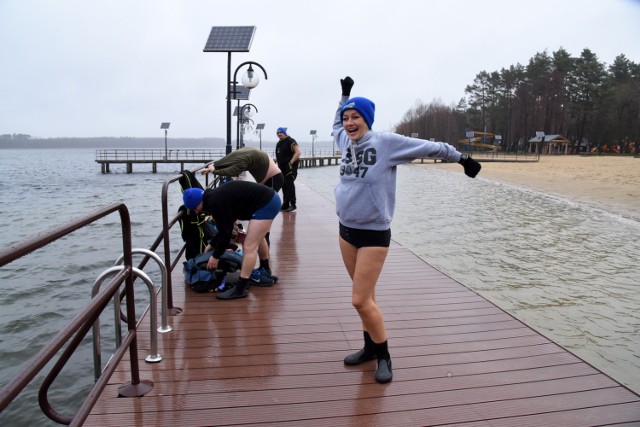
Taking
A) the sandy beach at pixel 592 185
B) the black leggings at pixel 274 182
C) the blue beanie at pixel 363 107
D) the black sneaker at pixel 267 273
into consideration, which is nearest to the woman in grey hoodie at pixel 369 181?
the blue beanie at pixel 363 107

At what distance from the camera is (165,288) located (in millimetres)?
3486

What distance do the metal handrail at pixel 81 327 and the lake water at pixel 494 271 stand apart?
2.41 m

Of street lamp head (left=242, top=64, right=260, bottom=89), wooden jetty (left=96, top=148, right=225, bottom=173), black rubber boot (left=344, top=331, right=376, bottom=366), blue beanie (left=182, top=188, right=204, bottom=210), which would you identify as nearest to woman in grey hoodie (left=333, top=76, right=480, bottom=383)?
black rubber boot (left=344, top=331, right=376, bottom=366)

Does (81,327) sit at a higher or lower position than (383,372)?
higher

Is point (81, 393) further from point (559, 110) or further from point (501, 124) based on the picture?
point (501, 124)

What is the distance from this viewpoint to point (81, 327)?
82.9 inches

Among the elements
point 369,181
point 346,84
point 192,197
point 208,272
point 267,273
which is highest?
point 346,84

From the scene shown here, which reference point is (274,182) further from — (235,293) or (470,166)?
(470,166)

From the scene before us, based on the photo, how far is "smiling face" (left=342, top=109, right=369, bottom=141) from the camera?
2.76 m

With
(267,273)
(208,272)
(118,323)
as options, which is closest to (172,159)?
(267,273)

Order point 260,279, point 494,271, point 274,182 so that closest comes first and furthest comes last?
point 260,279 → point 274,182 → point 494,271

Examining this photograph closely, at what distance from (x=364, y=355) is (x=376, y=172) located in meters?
1.27

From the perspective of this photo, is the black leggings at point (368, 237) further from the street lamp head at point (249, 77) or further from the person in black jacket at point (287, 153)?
the street lamp head at point (249, 77)

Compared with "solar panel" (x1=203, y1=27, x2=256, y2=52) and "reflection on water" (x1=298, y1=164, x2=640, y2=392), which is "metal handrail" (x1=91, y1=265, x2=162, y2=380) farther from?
"solar panel" (x1=203, y1=27, x2=256, y2=52)
